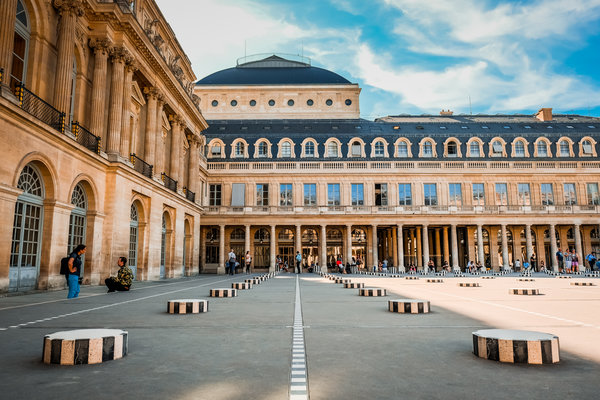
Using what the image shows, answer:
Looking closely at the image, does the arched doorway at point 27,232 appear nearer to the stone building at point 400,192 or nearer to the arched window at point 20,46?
the arched window at point 20,46

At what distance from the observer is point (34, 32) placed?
1698cm

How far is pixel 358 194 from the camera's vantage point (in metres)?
47.7

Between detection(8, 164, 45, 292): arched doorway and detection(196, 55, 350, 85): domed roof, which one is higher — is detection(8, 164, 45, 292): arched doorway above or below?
A: below

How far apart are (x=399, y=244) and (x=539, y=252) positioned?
54.7 feet

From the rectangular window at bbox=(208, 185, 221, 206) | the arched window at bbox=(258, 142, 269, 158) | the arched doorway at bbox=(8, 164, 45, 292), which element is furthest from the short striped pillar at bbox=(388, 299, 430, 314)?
the arched window at bbox=(258, 142, 269, 158)

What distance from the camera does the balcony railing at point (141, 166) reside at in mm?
24000

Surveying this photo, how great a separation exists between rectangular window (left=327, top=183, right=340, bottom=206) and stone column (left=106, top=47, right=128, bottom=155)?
28785 millimetres

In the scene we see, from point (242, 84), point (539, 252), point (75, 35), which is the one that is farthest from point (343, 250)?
point (75, 35)

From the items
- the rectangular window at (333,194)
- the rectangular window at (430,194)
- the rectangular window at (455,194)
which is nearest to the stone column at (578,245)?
the rectangular window at (455,194)

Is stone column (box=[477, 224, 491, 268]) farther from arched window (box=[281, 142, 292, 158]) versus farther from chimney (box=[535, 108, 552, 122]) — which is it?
chimney (box=[535, 108, 552, 122])

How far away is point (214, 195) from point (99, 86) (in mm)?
27620

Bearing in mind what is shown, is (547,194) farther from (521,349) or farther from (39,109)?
(521,349)

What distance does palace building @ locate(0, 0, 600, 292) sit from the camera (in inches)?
645

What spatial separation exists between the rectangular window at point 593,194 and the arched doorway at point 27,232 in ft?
175
